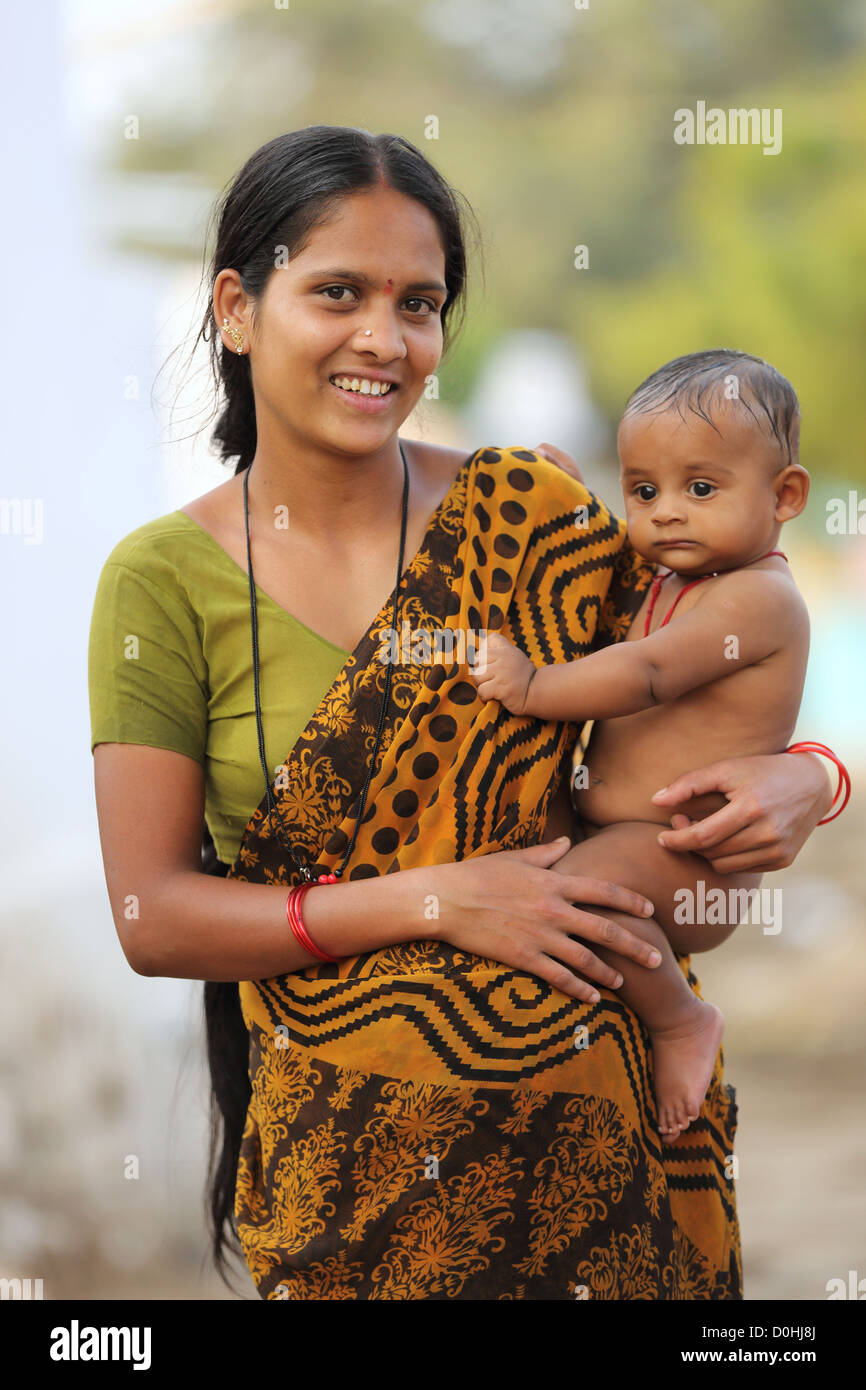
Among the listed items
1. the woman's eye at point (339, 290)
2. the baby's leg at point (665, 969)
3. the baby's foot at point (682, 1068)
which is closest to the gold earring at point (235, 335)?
the woman's eye at point (339, 290)

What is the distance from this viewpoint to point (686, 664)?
148 centimetres

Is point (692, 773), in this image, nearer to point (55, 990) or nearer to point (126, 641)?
point (126, 641)

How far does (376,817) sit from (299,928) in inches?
6.0

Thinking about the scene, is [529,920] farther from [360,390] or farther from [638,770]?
[360,390]

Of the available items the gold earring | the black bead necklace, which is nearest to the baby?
the black bead necklace

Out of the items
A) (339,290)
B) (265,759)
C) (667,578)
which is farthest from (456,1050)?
(339,290)

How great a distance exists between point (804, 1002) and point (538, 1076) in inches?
147

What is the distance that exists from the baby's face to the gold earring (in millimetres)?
455

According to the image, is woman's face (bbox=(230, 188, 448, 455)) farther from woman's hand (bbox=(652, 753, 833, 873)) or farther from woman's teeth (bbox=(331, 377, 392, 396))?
woman's hand (bbox=(652, 753, 833, 873))

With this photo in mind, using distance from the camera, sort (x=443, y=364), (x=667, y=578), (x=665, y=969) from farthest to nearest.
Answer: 1. (x=443, y=364)
2. (x=667, y=578)
3. (x=665, y=969)

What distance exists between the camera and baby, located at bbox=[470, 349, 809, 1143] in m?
1.47

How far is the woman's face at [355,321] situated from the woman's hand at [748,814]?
0.54 metres

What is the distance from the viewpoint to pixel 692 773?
1.53 metres

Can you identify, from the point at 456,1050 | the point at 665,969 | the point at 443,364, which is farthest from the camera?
the point at 443,364
